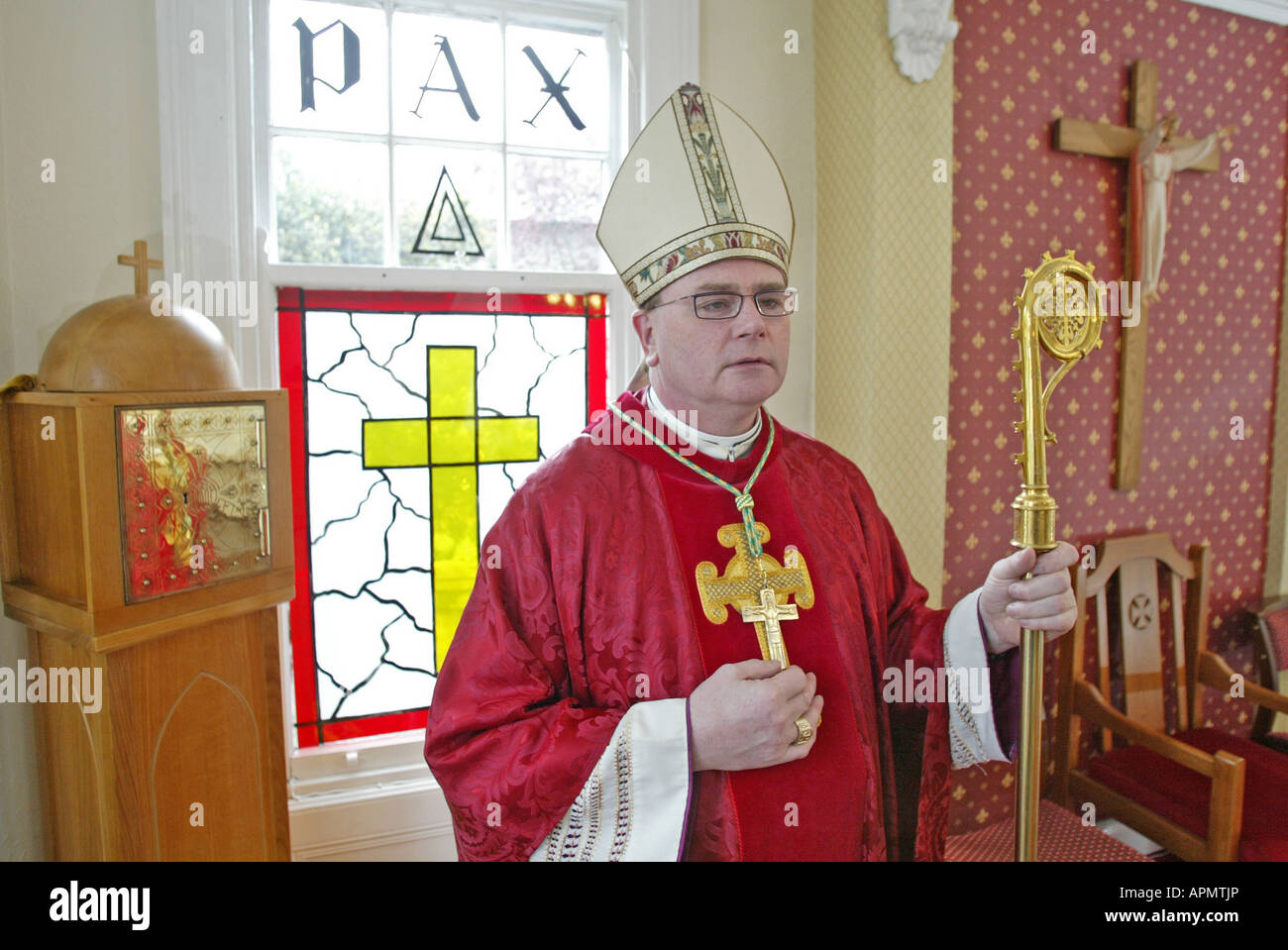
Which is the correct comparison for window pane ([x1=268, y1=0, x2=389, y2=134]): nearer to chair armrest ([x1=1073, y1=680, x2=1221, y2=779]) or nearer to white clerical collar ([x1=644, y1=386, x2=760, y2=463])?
white clerical collar ([x1=644, y1=386, x2=760, y2=463])

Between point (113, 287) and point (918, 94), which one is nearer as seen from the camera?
point (113, 287)

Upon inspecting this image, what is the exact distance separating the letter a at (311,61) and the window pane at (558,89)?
43cm

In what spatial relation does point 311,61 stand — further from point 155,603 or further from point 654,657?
point 654,657

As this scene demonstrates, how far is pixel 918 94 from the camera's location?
2490mm

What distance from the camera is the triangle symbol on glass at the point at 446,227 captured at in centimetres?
238

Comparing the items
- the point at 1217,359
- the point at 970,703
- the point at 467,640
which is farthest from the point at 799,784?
the point at 1217,359

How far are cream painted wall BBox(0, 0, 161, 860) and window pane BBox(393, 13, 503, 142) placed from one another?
24.7 inches

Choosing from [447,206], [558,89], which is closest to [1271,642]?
[558,89]

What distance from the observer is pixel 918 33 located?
2430 millimetres

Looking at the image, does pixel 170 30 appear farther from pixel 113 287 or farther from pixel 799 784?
pixel 799 784

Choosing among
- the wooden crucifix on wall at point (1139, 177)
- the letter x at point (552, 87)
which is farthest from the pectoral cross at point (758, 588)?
the wooden crucifix on wall at point (1139, 177)

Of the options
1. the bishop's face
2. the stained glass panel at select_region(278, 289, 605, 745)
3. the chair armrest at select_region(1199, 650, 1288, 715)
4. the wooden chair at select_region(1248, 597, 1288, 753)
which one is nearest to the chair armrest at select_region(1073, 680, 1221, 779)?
the chair armrest at select_region(1199, 650, 1288, 715)

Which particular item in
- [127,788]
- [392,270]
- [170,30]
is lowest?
[127,788]
